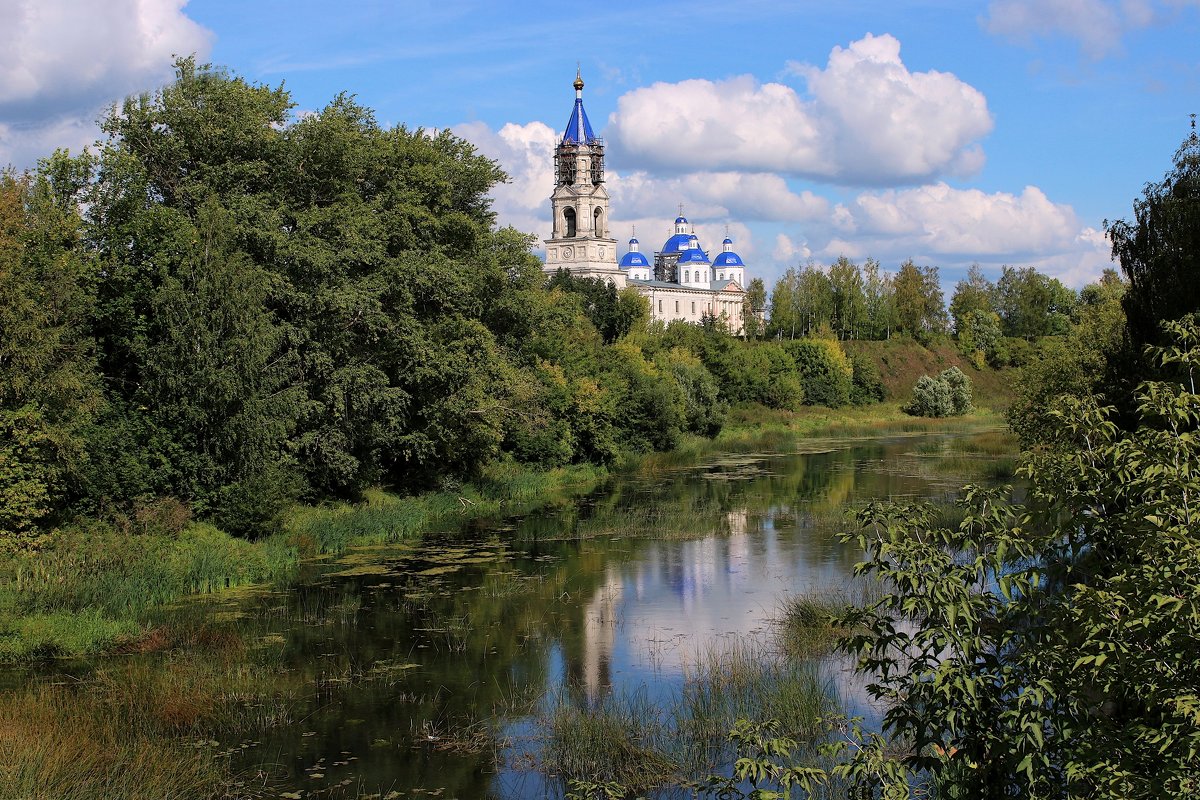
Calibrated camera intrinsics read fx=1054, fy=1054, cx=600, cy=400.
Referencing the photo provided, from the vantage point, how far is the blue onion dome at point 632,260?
5674 inches

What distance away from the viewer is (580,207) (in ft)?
425

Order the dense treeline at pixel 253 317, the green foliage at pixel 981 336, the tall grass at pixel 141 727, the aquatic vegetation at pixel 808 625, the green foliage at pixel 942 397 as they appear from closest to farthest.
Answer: the tall grass at pixel 141 727
the aquatic vegetation at pixel 808 625
the dense treeline at pixel 253 317
the green foliage at pixel 942 397
the green foliage at pixel 981 336

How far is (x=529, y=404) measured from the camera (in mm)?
38125

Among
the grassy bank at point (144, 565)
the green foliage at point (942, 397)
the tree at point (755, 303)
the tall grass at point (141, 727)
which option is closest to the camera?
the tall grass at point (141, 727)

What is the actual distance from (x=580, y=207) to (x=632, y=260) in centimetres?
1721

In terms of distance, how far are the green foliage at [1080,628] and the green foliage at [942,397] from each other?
73005 mm

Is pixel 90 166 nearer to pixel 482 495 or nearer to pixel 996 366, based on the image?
pixel 482 495

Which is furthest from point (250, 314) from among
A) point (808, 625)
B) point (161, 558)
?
point (808, 625)

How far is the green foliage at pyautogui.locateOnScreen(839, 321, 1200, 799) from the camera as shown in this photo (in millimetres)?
6203

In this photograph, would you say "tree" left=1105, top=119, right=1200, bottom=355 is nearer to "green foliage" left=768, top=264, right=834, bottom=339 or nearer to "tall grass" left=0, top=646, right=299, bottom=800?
"tall grass" left=0, top=646, right=299, bottom=800

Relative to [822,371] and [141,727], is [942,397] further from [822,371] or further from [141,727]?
[141,727]

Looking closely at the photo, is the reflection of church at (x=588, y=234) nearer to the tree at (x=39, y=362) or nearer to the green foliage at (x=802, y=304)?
the green foliage at (x=802, y=304)

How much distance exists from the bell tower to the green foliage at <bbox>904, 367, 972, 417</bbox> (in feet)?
176

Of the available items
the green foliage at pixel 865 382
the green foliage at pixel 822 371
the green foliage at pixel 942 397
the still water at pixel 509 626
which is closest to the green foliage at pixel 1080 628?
the still water at pixel 509 626
